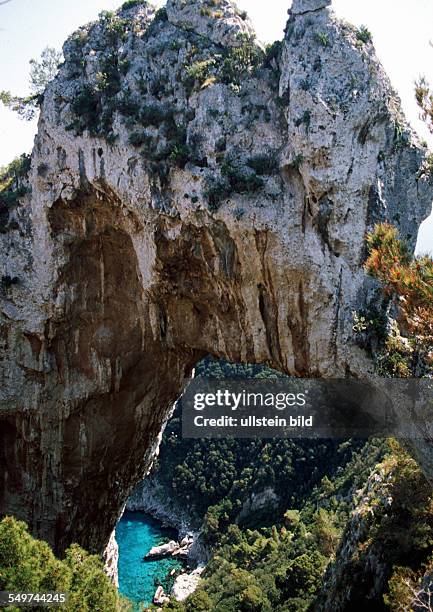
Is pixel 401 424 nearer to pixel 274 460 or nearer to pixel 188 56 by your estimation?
pixel 188 56

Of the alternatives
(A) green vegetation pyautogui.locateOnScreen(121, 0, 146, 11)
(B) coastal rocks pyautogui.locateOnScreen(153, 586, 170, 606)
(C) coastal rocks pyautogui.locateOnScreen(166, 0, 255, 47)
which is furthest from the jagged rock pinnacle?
(B) coastal rocks pyautogui.locateOnScreen(153, 586, 170, 606)

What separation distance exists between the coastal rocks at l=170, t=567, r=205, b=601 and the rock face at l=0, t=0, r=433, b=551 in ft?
38.7

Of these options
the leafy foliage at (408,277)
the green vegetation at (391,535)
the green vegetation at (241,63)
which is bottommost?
the green vegetation at (391,535)

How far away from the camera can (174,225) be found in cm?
1318

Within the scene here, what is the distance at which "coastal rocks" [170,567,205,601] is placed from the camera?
2830cm

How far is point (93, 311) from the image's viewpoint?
16.5 m

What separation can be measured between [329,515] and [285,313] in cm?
1736

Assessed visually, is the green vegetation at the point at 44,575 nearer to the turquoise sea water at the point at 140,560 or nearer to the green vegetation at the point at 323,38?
the green vegetation at the point at 323,38

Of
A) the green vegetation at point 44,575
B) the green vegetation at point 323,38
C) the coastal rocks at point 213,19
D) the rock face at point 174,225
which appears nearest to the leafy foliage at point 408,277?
the rock face at point 174,225

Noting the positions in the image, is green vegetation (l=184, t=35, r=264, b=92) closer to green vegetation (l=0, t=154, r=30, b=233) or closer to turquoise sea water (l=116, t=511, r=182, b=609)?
green vegetation (l=0, t=154, r=30, b=233)

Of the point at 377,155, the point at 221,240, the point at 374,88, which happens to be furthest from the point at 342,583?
the point at 374,88

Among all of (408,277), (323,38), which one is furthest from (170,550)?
(408,277)

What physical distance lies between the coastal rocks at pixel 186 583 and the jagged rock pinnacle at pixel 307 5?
2558 centimetres

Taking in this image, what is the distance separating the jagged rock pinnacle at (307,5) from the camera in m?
12.1
